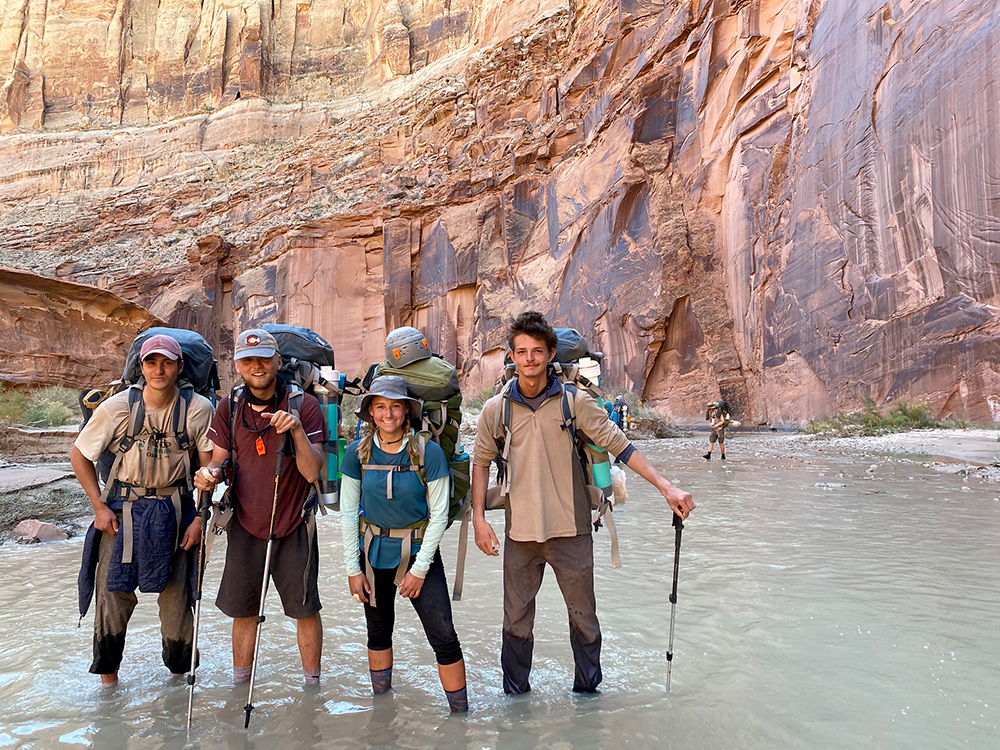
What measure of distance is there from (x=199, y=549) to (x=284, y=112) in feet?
217

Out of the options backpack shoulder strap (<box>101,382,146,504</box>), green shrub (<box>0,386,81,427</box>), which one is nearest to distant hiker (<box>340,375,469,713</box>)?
backpack shoulder strap (<box>101,382,146,504</box>)

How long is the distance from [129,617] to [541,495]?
197 centimetres

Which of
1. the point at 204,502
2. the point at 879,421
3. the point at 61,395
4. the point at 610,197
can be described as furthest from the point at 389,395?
the point at 610,197

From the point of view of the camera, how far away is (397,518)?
8.47 ft

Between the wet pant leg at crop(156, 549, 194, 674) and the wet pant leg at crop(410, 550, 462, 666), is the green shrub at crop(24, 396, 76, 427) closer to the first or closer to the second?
the wet pant leg at crop(156, 549, 194, 674)

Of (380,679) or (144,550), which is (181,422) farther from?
(380,679)

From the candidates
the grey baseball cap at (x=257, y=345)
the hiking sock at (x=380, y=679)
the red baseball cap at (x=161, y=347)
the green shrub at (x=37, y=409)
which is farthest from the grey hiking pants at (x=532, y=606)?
the green shrub at (x=37, y=409)

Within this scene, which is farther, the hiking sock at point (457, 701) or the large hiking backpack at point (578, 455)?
the large hiking backpack at point (578, 455)

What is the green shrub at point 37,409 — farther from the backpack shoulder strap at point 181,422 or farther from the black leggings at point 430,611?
the black leggings at point 430,611

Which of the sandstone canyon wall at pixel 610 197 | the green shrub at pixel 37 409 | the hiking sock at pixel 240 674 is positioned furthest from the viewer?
the green shrub at pixel 37 409

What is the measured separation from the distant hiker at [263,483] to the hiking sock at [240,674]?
10.0 inches

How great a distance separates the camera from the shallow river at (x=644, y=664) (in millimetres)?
2420

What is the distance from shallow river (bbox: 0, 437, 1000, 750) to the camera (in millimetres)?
2420

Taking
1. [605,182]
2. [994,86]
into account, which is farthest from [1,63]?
[994,86]
